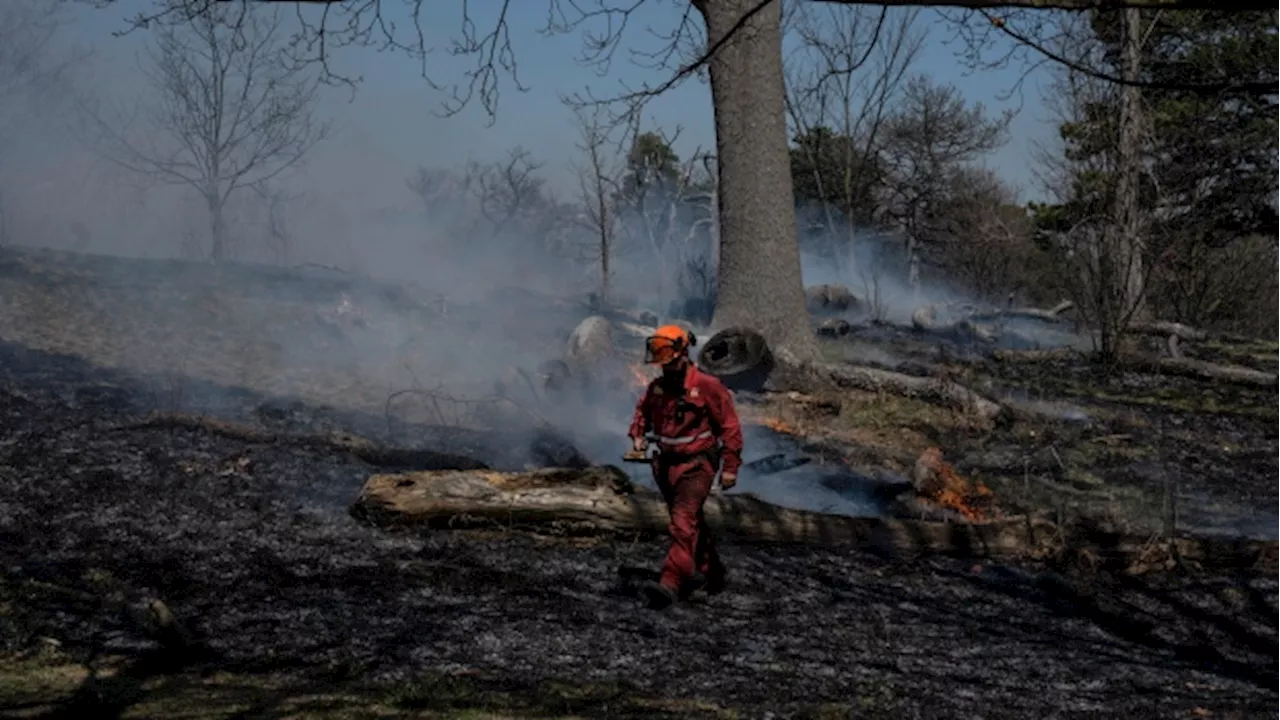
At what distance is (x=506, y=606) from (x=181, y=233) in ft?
171

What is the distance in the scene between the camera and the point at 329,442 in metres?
8.82

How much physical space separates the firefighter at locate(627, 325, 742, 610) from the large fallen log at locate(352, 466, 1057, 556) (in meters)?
0.62

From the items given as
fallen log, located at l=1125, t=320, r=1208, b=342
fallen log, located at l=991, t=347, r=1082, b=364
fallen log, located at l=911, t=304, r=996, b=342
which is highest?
fallen log, located at l=1125, t=320, r=1208, b=342

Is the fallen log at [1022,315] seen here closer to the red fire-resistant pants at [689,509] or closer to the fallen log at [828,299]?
the fallen log at [828,299]

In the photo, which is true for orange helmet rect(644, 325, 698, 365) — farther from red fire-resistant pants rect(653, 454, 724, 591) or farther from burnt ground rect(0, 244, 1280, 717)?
burnt ground rect(0, 244, 1280, 717)

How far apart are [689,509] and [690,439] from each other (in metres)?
0.41

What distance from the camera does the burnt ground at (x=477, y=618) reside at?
4648 mm

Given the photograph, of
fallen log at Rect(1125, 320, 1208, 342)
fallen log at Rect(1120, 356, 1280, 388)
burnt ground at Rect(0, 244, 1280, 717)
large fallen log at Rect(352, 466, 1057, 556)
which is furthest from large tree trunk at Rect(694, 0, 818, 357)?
burnt ground at Rect(0, 244, 1280, 717)

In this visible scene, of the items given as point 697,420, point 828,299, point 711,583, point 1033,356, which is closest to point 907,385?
Result: point 1033,356

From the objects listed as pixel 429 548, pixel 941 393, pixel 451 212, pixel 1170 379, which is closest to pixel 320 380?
pixel 429 548

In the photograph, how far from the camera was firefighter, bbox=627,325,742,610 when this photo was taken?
21.9 ft

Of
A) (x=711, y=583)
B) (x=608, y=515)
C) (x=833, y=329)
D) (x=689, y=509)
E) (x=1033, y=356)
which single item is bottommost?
(x=711, y=583)

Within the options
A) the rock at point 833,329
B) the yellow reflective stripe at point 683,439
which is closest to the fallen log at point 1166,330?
the rock at point 833,329

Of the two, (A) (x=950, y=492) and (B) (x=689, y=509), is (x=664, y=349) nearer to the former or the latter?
(B) (x=689, y=509)
